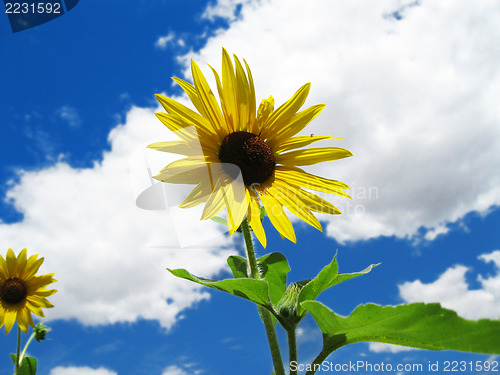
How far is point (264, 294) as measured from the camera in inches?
59.3

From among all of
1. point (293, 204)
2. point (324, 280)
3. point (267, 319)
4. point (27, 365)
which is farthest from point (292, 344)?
point (27, 365)

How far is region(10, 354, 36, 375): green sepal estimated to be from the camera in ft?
14.9

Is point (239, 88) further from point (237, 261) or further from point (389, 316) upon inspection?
point (389, 316)

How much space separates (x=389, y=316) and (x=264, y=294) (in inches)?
17.2

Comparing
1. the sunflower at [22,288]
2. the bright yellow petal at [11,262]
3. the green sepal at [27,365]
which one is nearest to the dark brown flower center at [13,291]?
the sunflower at [22,288]

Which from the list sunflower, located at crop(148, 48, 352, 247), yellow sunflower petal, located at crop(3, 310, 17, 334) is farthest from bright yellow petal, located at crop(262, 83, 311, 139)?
yellow sunflower petal, located at crop(3, 310, 17, 334)

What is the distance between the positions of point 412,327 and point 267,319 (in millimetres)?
547

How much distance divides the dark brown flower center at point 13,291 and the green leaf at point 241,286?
5127mm

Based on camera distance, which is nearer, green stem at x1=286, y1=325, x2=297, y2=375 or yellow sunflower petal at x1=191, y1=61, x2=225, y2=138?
green stem at x1=286, y1=325, x2=297, y2=375

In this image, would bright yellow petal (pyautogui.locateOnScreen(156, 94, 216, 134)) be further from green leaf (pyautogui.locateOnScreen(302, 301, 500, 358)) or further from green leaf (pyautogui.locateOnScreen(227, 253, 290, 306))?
green leaf (pyautogui.locateOnScreen(302, 301, 500, 358))

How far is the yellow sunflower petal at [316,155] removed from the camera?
7.21 ft

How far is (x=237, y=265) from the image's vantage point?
2.04 m

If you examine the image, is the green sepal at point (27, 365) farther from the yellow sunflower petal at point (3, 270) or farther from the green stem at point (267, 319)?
the green stem at point (267, 319)

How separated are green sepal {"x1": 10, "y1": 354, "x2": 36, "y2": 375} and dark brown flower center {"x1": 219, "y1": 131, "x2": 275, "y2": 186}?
398cm
